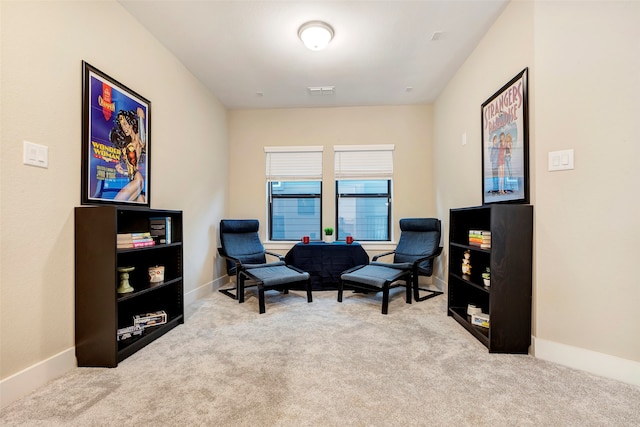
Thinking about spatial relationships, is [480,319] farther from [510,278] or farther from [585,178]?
[585,178]

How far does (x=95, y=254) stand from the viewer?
1837mm

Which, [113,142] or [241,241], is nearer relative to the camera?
[113,142]

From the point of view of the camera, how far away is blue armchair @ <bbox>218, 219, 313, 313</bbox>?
2.99 metres

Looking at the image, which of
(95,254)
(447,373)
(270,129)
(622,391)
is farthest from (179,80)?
(622,391)

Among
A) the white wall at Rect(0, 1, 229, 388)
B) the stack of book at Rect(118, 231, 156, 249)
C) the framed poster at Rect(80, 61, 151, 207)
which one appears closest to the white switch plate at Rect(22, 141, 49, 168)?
the white wall at Rect(0, 1, 229, 388)

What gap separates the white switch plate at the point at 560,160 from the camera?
1.83 meters

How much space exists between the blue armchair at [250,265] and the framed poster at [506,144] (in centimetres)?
210

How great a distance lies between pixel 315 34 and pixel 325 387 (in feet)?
9.05

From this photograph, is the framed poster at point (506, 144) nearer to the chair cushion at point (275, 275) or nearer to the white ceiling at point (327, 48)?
the white ceiling at point (327, 48)

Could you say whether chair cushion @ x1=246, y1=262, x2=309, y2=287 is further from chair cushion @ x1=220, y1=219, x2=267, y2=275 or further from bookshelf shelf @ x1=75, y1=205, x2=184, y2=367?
bookshelf shelf @ x1=75, y1=205, x2=184, y2=367

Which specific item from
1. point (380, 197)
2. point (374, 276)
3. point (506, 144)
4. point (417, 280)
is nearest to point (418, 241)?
point (417, 280)

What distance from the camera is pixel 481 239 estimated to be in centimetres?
231

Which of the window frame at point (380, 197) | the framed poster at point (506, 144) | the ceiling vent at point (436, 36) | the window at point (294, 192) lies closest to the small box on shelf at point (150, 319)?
the window at point (294, 192)

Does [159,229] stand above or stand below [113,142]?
below
